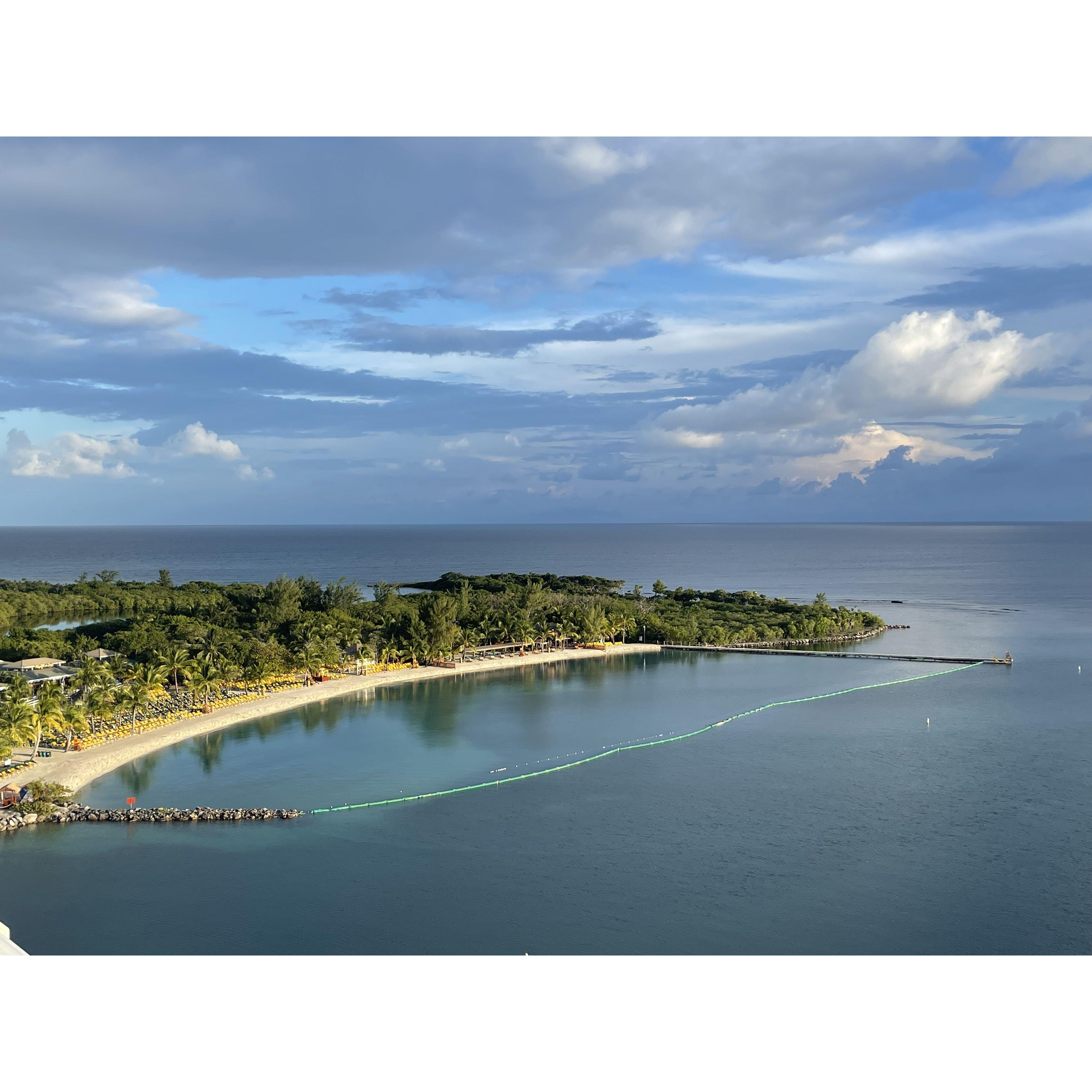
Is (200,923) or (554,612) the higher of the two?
(554,612)

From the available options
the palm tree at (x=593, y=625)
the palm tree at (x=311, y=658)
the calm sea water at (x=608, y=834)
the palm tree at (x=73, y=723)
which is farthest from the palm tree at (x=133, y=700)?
the palm tree at (x=593, y=625)

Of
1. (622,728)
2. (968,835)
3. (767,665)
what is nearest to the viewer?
(968,835)

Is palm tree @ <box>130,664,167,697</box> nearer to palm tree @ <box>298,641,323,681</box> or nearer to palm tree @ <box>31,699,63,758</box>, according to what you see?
palm tree @ <box>31,699,63,758</box>

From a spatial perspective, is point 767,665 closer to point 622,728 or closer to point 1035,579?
point 622,728

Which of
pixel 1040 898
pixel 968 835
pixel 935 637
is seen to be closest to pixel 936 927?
pixel 1040 898

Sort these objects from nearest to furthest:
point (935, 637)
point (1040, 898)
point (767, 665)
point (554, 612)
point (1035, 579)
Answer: point (1040, 898) → point (767, 665) → point (554, 612) → point (935, 637) → point (1035, 579)

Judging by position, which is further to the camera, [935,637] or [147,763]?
[935,637]
